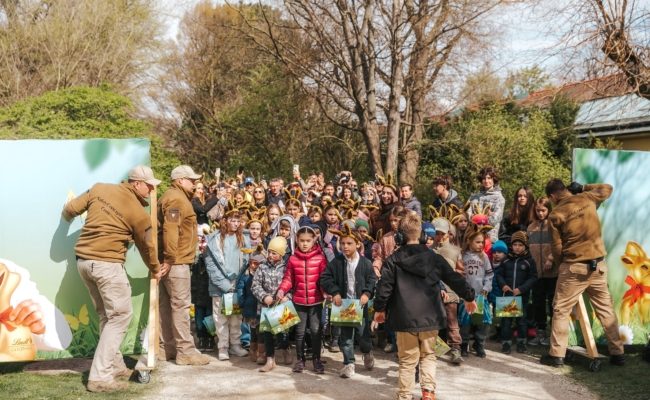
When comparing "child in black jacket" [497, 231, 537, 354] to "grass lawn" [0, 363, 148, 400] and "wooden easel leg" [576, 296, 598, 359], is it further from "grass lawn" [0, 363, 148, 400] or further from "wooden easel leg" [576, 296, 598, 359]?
"grass lawn" [0, 363, 148, 400]

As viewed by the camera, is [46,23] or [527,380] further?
[46,23]

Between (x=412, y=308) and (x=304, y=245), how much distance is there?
5.80 feet

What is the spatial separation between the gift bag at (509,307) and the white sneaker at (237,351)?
3.06 m

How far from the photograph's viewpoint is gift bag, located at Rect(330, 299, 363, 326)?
7223 millimetres

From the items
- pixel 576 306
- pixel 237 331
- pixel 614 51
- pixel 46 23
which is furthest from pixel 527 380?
pixel 46 23

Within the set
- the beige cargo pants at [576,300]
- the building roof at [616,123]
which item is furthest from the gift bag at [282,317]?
the building roof at [616,123]

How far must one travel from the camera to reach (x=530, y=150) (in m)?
15.4

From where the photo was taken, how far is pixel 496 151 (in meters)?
15.7

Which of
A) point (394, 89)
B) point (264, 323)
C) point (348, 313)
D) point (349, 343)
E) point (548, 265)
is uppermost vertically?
point (394, 89)

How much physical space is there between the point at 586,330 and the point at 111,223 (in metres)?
→ 5.30

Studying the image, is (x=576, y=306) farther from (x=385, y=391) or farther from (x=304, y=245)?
(x=304, y=245)

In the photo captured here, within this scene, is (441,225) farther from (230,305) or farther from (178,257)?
(178,257)

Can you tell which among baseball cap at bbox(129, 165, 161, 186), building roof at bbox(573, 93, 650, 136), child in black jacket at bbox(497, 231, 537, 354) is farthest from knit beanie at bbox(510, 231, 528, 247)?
building roof at bbox(573, 93, 650, 136)

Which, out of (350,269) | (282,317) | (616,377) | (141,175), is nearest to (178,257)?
(141,175)
